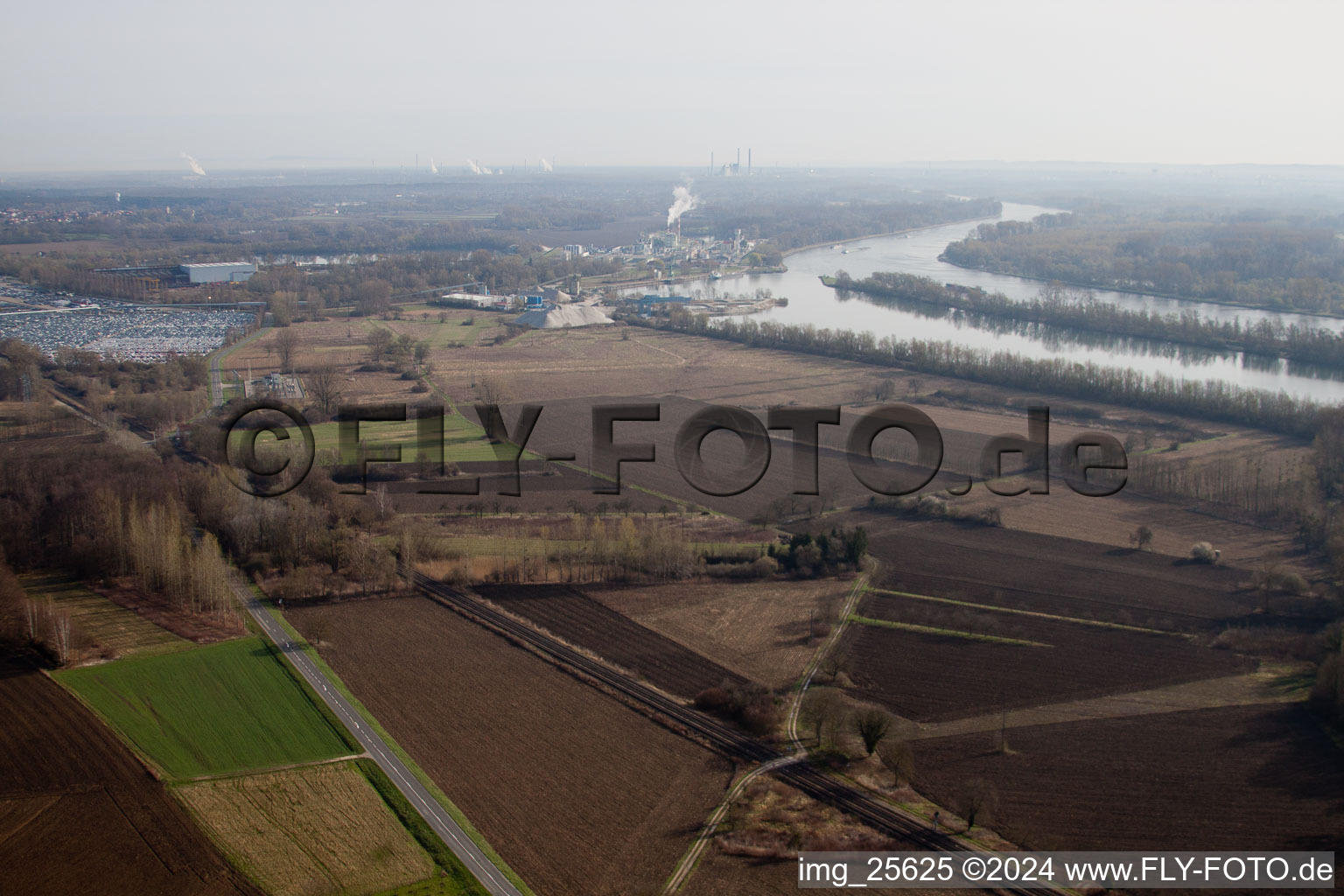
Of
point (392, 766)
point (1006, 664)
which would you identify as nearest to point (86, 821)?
point (392, 766)

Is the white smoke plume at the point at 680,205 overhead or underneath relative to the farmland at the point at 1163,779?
overhead

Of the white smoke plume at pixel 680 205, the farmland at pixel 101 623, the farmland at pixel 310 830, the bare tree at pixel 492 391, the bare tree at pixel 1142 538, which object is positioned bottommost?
the farmland at pixel 310 830

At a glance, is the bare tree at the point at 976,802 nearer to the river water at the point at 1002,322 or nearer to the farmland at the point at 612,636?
the farmland at the point at 612,636

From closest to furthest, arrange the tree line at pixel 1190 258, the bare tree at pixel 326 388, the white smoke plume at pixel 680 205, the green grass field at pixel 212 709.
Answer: the green grass field at pixel 212 709, the bare tree at pixel 326 388, the tree line at pixel 1190 258, the white smoke plume at pixel 680 205

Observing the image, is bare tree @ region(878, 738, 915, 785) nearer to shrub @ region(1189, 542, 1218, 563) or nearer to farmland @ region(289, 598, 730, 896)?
farmland @ region(289, 598, 730, 896)

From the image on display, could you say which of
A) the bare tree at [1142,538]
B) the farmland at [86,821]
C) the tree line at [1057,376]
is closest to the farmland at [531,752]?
the farmland at [86,821]

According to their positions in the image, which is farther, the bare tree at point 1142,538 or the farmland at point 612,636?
the bare tree at point 1142,538

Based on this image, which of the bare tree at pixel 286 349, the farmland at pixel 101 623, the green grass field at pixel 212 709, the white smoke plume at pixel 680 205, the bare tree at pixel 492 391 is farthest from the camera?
the white smoke plume at pixel 680 205
